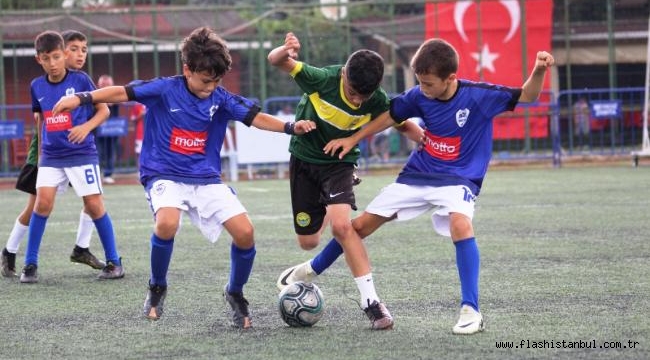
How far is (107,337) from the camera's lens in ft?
18.4

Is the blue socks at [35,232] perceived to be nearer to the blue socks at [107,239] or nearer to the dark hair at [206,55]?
the blue socks at [107,239]

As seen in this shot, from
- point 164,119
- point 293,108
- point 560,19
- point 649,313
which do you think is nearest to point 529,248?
point 649,313

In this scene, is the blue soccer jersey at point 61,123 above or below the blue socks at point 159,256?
above

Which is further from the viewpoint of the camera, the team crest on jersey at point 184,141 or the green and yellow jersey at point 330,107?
the green and yellow jersey at point 330,107

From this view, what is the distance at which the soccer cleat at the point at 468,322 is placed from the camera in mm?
5473

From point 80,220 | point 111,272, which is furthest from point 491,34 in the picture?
point 111,272

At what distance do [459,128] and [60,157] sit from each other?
340cm

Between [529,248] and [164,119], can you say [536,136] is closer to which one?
[529,248]

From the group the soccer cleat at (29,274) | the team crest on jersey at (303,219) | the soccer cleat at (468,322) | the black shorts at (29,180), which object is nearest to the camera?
the soccer cleat at (468,322)

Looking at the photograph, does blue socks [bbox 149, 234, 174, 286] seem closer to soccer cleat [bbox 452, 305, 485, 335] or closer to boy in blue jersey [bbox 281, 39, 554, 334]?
boy in blue jersey [bbox 281, 39, 554, 334]

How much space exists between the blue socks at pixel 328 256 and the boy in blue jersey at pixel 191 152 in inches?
23.8

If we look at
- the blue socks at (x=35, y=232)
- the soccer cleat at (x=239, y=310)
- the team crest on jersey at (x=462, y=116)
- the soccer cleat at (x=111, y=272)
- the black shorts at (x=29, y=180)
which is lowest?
the soccer cleat at (x=111, y=272)

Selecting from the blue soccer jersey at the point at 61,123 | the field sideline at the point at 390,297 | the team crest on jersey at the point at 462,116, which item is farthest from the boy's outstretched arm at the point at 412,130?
the blue soccer jersey at the point at 61,123

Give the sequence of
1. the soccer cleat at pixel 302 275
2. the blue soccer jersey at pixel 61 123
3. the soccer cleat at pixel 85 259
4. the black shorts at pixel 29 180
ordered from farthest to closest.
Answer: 1. the black shorts at pixel 29 180
2. the soccer cleat at pixel 85 259
3. the blue soccer jersey at pixel 61 123
4. the soccer cleat at pixel 302 275
